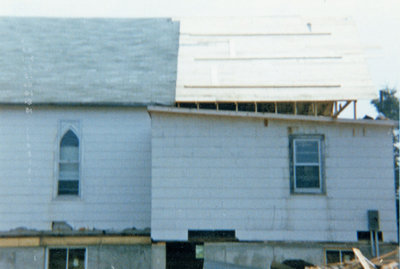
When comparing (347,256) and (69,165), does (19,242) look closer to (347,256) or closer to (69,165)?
(69,165)

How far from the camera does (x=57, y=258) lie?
13914 millimetres

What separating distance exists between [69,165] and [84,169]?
50cm

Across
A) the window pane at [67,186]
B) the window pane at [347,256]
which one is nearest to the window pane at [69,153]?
the window pane at [67,186]

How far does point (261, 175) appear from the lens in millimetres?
12352

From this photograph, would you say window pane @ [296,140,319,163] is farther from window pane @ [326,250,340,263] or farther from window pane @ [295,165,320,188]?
window pane @ [326,250,340,263]

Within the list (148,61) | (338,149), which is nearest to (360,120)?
(338,149)

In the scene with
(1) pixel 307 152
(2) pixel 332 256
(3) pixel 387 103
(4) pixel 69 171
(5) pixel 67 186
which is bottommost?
(2) pixel 332 256

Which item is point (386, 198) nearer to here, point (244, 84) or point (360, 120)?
point (360, 120)

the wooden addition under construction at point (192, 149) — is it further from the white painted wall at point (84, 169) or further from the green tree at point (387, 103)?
the green tree at point (387, 103)

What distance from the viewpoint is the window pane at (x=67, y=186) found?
14.3m

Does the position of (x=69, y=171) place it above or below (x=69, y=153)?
below

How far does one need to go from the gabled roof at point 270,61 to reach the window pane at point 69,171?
13.0ft

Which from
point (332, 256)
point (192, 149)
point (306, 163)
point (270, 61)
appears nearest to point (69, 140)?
point (192, 149)

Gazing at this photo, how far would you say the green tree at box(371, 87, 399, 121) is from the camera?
105ft
